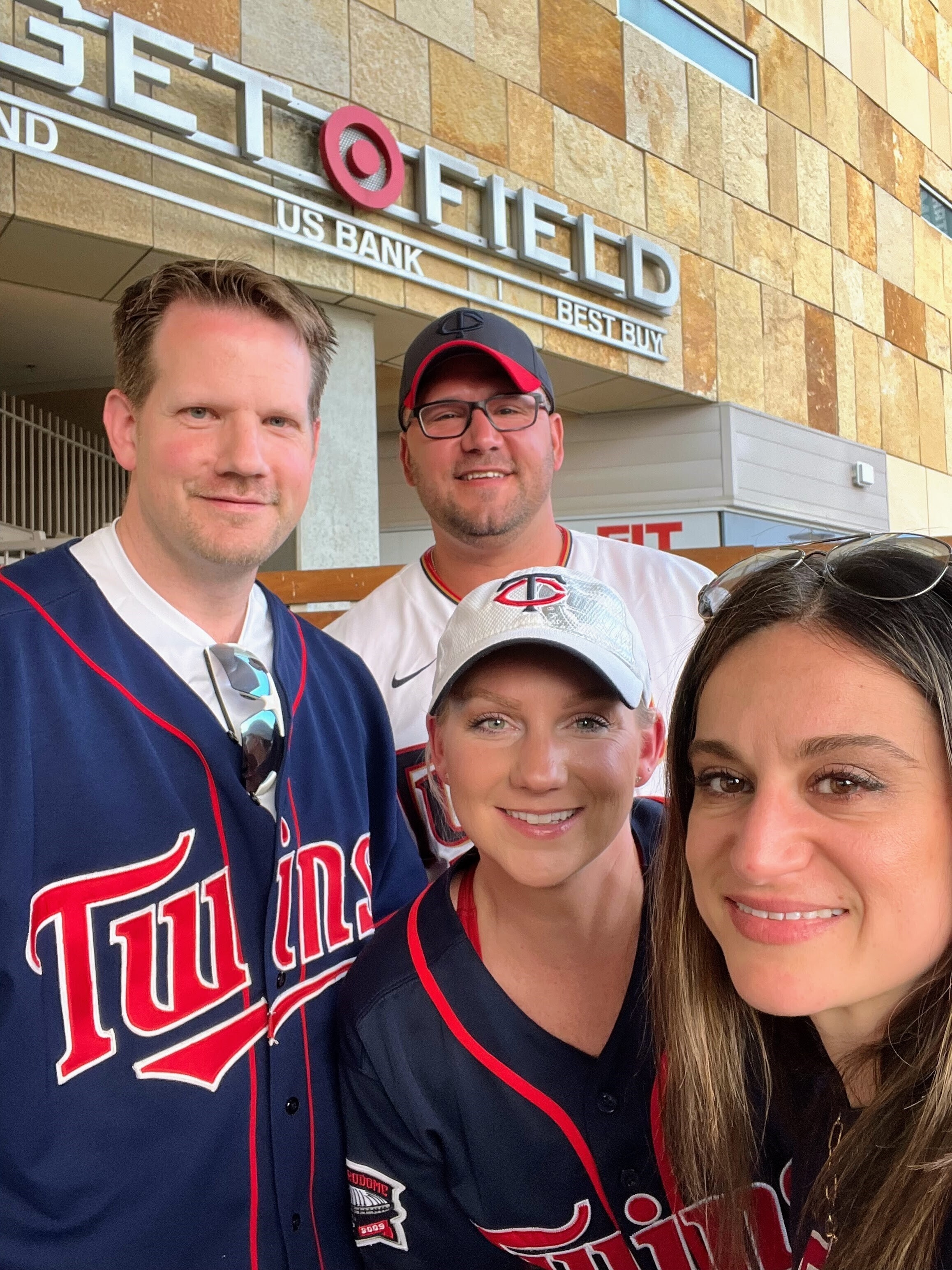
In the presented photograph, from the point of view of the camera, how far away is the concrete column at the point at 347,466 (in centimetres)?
663

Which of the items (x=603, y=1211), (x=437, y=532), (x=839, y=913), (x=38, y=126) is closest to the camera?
(x=839, y=913)

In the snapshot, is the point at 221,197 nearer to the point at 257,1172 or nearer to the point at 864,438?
the point at 257,1172

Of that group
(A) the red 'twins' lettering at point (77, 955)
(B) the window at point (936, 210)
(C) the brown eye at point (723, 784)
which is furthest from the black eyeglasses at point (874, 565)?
(B) the window at point (936, 210)

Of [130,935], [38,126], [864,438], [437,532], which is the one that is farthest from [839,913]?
[864,438]

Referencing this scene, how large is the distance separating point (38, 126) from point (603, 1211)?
5275mm

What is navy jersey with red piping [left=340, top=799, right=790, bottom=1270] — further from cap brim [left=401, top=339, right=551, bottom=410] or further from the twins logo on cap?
cap brim [left=401, top=339, right=551, bottom=410]

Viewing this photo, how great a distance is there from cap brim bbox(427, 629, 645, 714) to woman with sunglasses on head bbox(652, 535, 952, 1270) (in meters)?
0.24

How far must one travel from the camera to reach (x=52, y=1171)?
1.56 meters

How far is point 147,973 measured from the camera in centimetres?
170

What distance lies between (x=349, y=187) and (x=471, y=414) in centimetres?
430

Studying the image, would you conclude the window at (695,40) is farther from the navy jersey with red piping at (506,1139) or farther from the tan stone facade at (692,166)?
the navy jersey with red piping at (506,1139)

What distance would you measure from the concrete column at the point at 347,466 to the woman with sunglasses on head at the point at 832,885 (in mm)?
5347

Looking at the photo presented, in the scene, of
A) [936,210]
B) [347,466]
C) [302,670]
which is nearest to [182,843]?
[302,670]

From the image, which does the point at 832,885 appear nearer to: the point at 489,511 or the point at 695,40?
the point at 489,511
